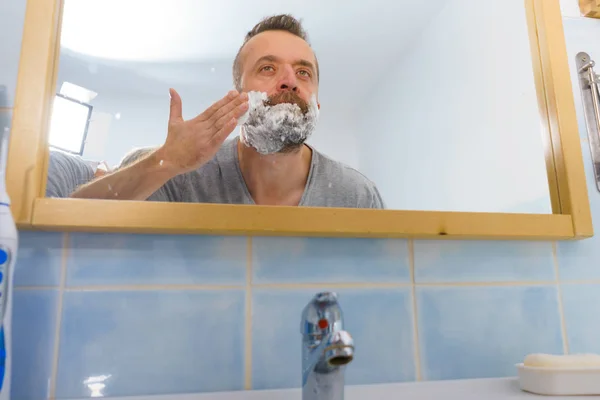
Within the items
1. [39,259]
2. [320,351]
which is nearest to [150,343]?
[39,259]

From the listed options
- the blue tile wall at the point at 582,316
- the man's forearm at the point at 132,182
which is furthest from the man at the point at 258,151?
the blue tile wall at the point at 582,316

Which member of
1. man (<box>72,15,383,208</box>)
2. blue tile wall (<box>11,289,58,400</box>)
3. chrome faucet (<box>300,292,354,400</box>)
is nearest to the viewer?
chrome faucet (<box>300,292,354,400</box>)

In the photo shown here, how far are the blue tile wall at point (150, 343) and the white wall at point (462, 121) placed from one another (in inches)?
12.7

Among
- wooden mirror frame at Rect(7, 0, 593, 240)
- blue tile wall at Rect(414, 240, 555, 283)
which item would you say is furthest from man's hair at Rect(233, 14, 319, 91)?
blue tile wall at Rect(414, 240, 555, 283)

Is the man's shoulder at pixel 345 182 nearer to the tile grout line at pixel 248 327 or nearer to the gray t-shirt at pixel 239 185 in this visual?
the gray t-shirt at pixel 239 185

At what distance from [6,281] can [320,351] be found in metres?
0.37

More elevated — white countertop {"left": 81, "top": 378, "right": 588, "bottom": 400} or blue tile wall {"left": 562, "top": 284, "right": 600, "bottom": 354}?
blue tile wall {"left": 562, "top": 284, "right": 600, "bottom": 354}

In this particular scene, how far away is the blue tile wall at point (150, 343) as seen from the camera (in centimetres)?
60

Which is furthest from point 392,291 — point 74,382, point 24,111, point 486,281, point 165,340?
point 24,111

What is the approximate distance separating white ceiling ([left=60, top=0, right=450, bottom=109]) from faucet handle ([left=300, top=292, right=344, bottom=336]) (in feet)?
1.24

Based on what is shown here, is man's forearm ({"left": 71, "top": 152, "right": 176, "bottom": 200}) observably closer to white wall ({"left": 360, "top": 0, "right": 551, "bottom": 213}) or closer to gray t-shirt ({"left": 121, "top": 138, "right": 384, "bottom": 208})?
gray t-shirt ({"left": 121, "top": 138, "right": 384, "bottom": 208})

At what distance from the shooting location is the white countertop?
1.95ft

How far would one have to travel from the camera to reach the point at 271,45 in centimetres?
75

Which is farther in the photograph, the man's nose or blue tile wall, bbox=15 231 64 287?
the man's nose
